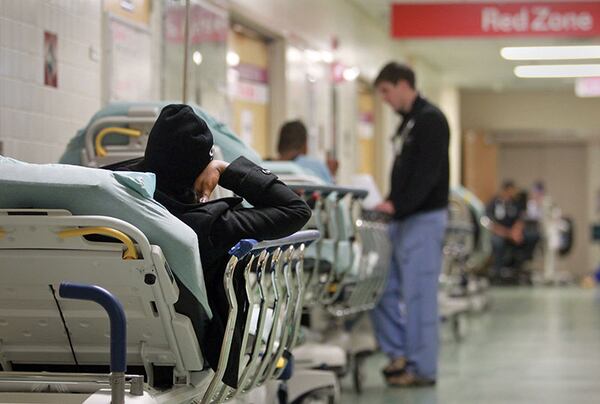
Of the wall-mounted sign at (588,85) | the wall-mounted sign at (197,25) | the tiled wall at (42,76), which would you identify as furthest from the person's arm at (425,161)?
the wall-mounted sign at (588,85)

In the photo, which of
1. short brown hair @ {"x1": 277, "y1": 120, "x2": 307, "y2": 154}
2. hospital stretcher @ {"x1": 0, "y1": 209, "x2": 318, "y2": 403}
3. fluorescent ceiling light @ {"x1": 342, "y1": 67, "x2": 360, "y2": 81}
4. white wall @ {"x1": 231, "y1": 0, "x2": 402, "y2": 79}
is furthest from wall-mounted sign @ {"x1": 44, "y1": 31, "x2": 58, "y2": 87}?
fluorescent ceiling light @ {"x1": 342, "y1": 67, "x2": 360, "y2": 81}

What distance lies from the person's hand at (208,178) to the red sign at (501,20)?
8517 mm

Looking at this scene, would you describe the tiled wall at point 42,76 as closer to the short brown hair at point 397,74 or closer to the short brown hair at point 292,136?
the short brown hair at point 292,136

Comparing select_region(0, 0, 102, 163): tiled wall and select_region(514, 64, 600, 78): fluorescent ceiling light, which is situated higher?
select_region(514, 64, 600, 78): fluorescent ceiling light

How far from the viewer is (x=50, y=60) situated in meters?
5.33

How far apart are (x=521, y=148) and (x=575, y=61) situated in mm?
Result: 6268

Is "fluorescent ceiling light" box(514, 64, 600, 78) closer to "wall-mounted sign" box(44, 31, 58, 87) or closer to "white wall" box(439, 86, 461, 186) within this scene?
"white wall" box(439, 86, 461, 186)

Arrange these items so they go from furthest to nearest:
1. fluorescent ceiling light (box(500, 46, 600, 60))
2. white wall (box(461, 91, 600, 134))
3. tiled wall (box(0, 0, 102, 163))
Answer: white wall (box(461, 91, 600, 134)) → fluorescent ceiling light (box(500, 46, 600, 60)) → tiled wall (box(0, 0, 102, 163))

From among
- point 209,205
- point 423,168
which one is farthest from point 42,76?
point 423,168

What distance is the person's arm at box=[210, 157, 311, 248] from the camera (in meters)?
3.45

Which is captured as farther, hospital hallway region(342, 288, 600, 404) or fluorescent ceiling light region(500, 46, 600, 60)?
fluorescent ceiling light region(500, 46, 600, 60)

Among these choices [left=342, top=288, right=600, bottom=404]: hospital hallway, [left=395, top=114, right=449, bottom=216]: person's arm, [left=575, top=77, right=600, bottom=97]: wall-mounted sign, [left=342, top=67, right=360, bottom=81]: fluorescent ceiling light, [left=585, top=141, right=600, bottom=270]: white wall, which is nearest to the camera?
[left=342, top=288, right=600, bottom=404]: hospital hallway

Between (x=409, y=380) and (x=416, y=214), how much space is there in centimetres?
96

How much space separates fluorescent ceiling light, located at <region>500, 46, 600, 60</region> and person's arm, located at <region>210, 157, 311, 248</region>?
1202 centimetres
